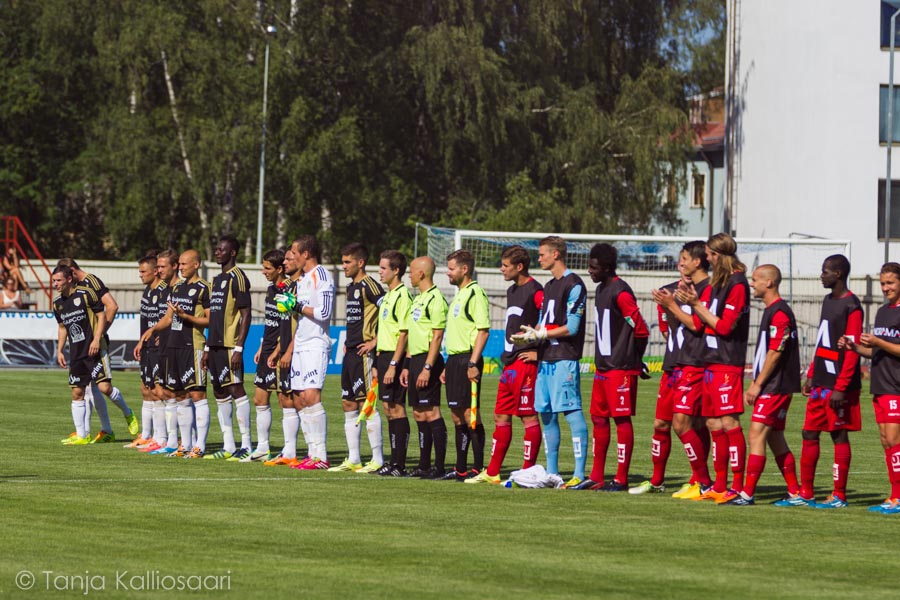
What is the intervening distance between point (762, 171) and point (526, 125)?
9449 mm

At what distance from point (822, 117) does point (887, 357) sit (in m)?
42.7

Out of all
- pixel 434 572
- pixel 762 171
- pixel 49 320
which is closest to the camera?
pixel 434 572

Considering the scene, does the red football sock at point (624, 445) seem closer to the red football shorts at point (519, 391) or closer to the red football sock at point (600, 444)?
the red football sock at point (600, 444)

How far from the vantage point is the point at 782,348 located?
1289 centimetres

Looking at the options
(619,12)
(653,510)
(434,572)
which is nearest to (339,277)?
(619,12)

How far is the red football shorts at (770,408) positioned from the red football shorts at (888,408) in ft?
2.54

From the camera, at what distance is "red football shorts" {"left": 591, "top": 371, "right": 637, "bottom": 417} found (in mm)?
13773

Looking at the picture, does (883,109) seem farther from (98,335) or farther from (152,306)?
(152,306)

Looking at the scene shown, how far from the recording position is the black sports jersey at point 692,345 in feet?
43.4

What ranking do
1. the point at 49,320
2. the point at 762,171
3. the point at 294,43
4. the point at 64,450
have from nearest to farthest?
the point at 64,450, the point at 49,320, the point at 294,43, the point at 762,171

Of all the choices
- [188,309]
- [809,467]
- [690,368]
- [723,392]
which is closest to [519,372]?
[690,368]

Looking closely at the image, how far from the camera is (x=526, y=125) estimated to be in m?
55.0

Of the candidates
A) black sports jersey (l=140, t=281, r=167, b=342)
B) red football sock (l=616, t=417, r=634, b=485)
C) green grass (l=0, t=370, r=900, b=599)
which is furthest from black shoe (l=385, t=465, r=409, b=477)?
black sports jersey (l=140, t=281, r=167, b=342)

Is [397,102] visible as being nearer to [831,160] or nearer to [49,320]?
[831,160]
